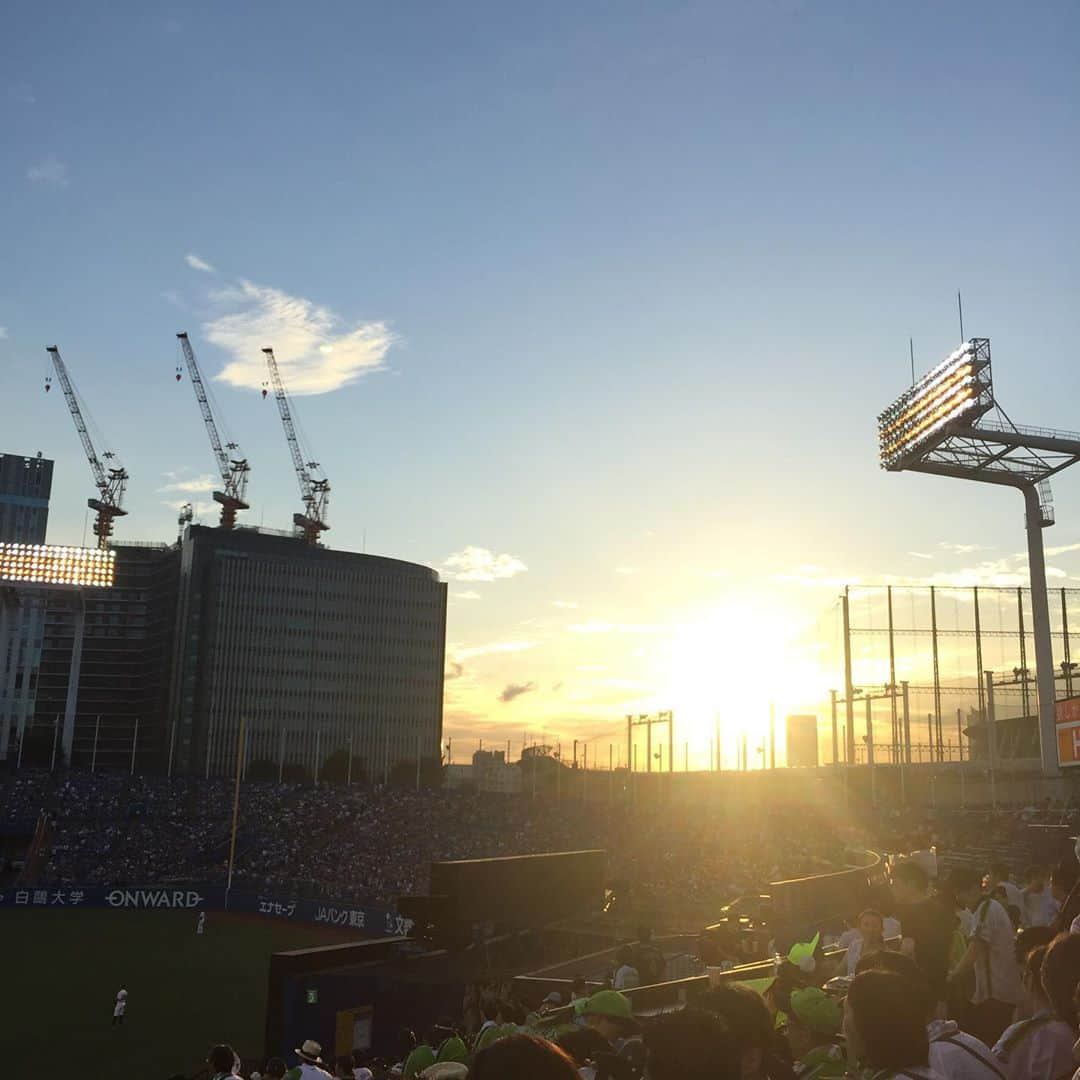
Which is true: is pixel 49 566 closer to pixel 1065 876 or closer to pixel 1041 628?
pixel 1041 628

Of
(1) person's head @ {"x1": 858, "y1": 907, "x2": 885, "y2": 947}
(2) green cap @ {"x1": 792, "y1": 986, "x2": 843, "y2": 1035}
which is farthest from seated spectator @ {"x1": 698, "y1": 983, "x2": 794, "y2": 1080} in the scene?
(1) person's head @ {"x1": 858, "y1": 907, "x2": 885, "y2": 947}

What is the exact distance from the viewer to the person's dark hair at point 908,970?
4.44 metres

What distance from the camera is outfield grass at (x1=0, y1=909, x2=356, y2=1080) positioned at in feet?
88.3

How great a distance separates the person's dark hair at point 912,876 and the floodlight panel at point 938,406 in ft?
129

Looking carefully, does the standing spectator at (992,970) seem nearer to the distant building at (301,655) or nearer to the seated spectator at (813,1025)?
the seated spectator at (813,1025)

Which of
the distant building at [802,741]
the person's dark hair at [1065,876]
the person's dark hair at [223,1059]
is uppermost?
the distant building at [802,741]

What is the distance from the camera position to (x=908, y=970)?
5.80m

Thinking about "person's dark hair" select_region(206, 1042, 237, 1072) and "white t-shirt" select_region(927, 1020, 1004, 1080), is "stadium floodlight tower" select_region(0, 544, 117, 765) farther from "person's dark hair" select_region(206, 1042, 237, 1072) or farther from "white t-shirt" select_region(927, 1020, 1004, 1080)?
"white t-shirt" select_region(927, 1020, 1004, 1080)

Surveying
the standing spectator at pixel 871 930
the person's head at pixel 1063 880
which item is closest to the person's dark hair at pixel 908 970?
the standing spectator at pixel 871 930

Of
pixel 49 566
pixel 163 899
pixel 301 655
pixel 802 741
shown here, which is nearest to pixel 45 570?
pixel 49 566

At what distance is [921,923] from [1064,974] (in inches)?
128

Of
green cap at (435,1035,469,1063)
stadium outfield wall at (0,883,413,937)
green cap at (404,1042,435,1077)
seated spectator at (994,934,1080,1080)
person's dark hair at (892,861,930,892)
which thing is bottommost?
stadium outfield wall at (0,883,413,937)

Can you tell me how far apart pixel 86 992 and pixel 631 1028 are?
3304 cm

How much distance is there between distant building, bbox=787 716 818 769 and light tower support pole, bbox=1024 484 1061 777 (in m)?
34.1
